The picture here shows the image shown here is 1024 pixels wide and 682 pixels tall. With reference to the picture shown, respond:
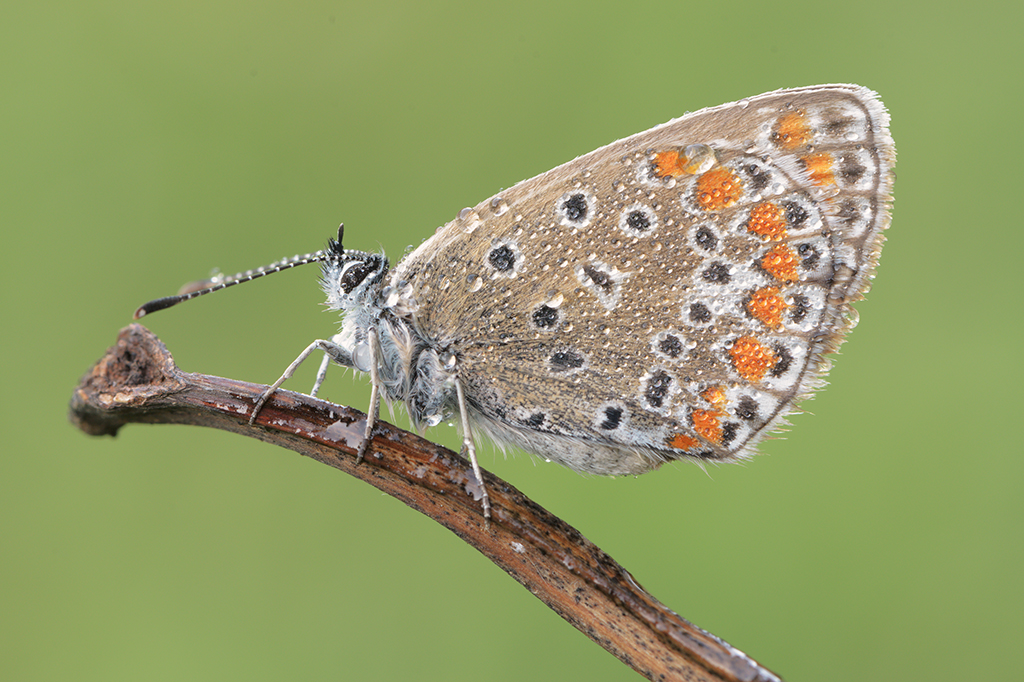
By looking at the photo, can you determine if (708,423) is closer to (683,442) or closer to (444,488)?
(683,442)

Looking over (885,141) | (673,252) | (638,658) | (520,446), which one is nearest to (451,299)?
(520,446)

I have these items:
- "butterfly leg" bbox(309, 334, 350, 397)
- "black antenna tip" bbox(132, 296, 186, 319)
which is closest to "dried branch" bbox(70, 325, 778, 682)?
"black antenna tip" bbox(132, 296, 186, 319)

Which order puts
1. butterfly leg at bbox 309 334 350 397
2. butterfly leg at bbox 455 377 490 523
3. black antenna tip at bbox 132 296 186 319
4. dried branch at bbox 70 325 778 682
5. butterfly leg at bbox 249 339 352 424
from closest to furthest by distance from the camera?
dried branch at bbox 70 325 778 682, butterfly leg at bbox 455 377 490 523, black antenna tip at bbox 132 296 186 319, butterfly leg at bbox 249 339 352 424, butterfly leg at bbox 309 334 350 397

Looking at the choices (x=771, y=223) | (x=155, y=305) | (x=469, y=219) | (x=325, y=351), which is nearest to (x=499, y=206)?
(x=469, y=219)

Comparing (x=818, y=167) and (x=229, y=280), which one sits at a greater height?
(x=818, y=167)

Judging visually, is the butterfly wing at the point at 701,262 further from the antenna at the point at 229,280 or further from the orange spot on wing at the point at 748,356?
the antenna at the point at 229,280

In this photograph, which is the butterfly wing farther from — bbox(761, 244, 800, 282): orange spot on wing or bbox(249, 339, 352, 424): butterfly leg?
bbox(249, 339, 352, 424): butterfly leg

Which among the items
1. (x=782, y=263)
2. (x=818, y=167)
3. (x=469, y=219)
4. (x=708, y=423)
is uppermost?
(x=818, y=167)
